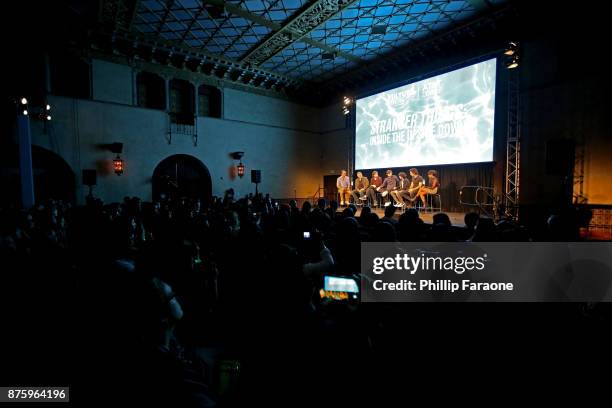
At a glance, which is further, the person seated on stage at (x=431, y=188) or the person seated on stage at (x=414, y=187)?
the person seated on stage at (x=414, y=187)

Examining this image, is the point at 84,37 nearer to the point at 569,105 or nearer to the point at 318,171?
the point at 318,171

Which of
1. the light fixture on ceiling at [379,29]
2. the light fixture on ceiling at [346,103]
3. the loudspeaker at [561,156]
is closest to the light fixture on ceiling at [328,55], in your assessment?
the light fixture on ceiling at [346,103]

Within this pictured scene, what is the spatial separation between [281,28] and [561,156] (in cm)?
897

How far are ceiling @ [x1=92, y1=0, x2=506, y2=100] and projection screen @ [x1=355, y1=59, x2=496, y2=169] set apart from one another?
175 cm

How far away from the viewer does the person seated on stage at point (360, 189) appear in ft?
40.6

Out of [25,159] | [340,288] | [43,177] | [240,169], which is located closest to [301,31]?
[240,169]

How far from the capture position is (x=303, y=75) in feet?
46.4

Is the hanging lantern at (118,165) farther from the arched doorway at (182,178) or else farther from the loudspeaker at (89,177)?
the arched doorway at (182,178)

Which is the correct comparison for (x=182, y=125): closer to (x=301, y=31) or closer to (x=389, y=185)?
(x=301, y=31)

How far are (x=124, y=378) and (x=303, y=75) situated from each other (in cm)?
1496

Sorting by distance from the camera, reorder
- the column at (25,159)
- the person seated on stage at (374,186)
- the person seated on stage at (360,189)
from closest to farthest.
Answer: the column at (25,159) < the person seated on stage at (374,186) < the person seated on stage at (360,189)

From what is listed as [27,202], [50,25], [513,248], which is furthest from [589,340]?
[50,25]

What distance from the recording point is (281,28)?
31.6ft

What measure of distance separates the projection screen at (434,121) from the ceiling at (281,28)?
175 cm
